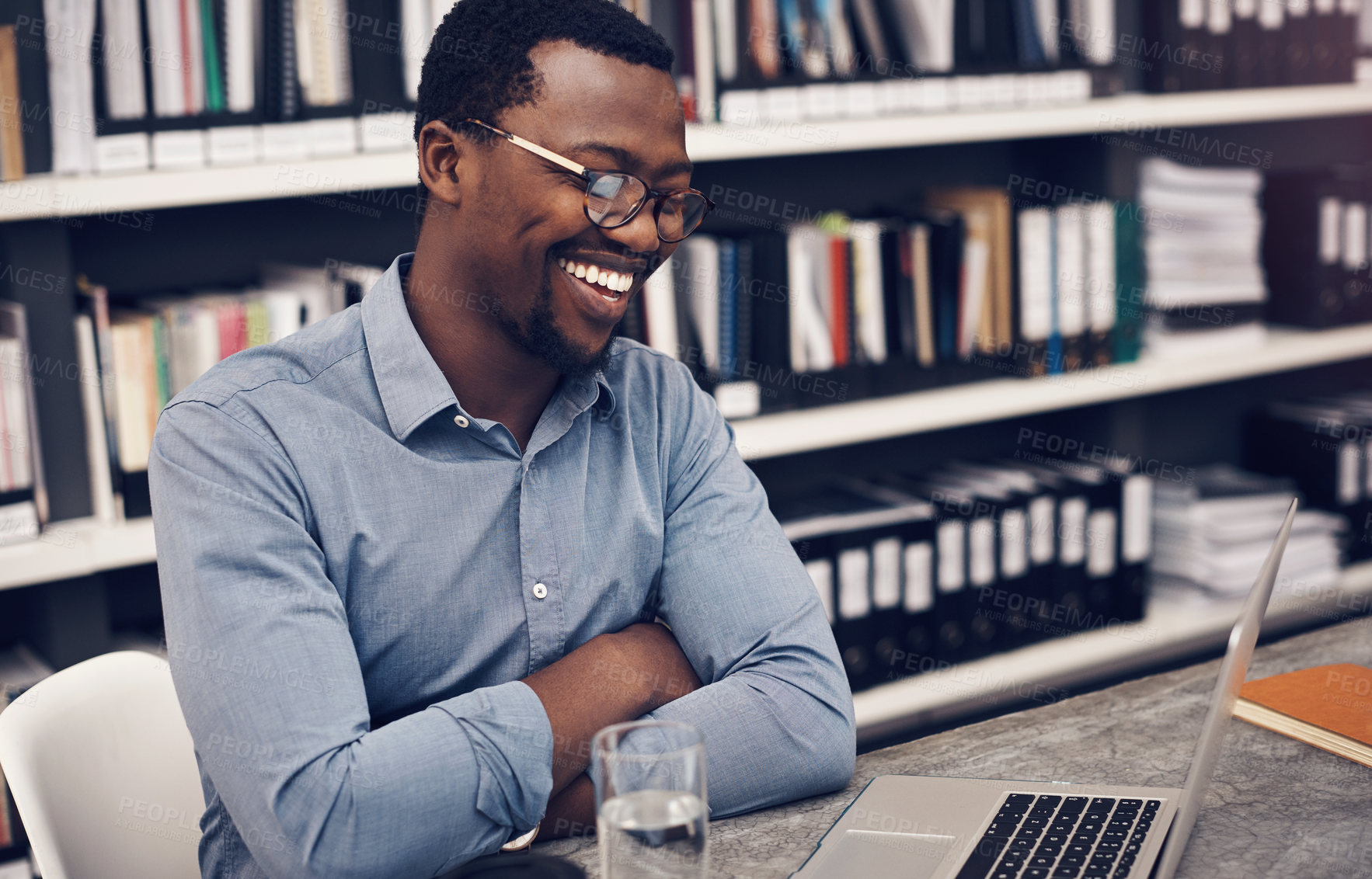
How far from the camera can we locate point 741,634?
47.3 inches

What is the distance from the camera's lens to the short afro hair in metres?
1.18

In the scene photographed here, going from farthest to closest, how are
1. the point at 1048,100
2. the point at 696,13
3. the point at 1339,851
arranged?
the point at 1048,100, the point at 696,13, the point at 1339,851

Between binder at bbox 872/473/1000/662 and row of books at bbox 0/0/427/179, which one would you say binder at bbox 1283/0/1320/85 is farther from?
row of books at bbox 0/0/427/179

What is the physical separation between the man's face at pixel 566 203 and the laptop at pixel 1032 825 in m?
0.54

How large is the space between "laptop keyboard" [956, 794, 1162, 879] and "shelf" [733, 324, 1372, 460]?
3.54 feet

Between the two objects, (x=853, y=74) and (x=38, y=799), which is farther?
(x=853, y=74)

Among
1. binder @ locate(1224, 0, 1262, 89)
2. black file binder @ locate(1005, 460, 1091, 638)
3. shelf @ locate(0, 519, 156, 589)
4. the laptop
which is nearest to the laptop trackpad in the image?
the laptop

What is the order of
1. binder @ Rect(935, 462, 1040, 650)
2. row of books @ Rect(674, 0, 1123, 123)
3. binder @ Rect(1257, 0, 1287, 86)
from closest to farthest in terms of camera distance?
row of books @ Rect(674, 0, 1123, 123) < binder @ Rect(935, 462, 1040, 650) < binder @ Rect(1257, 0, 1287, 86)

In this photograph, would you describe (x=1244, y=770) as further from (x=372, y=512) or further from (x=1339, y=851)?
(x=372, y=512)

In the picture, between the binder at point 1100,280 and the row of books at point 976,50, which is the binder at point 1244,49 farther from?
the binder at point 1100,280

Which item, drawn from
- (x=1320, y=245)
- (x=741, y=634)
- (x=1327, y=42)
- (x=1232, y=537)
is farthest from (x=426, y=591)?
(x=1327, y=42)

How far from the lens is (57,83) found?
61.2 inches

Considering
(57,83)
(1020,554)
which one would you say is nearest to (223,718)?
(57,83)

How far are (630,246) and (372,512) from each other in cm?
36
